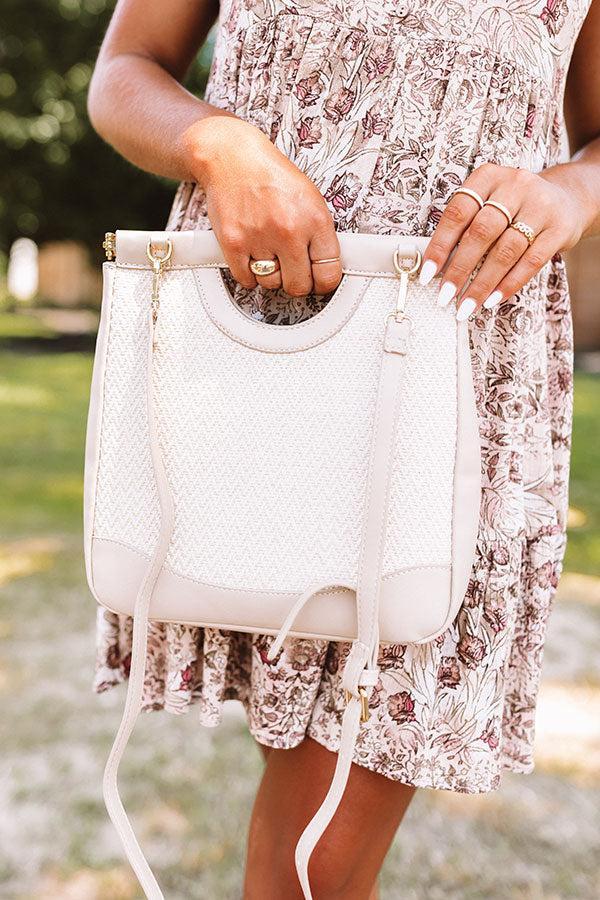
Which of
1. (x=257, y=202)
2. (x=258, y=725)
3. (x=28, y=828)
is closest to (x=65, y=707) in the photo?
(x=28, y=828)

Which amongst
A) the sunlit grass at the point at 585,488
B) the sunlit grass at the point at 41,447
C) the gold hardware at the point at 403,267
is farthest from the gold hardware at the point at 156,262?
the sunlit grass at the point at 41,447

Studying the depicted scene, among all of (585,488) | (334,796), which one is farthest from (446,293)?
(585,488)

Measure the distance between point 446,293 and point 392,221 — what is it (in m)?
0.18

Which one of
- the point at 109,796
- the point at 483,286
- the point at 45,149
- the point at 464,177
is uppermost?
the point at 45,149

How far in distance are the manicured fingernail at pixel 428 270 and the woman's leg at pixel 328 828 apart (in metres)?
0.59

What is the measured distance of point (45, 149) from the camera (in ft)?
45.9

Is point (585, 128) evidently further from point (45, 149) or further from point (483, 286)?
point (45, 149)

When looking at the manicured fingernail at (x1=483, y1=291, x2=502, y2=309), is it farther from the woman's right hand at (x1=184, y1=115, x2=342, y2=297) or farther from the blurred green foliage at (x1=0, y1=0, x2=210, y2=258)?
the blurred green foliage at (x1=0, y1=0, x2=210, y2=258)

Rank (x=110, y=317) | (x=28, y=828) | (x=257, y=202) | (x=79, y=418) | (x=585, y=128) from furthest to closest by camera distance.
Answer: (x=79, y=418)
(x=28, y=828)
(x=585, y=128)
(x=110, y=317)
(x=257, y=202)

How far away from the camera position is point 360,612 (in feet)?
3.46

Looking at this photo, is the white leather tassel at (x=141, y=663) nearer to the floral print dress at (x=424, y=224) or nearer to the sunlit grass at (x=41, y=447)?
the floral print dress at (x=424, y=224)

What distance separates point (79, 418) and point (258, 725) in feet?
24.5

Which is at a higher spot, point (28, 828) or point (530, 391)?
point (530, 391)

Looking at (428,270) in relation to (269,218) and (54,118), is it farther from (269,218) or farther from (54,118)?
(54,118)
